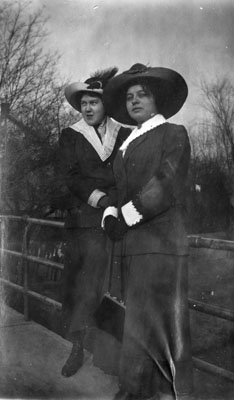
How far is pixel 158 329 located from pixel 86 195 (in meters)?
0.76

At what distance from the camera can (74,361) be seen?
7.98 ft

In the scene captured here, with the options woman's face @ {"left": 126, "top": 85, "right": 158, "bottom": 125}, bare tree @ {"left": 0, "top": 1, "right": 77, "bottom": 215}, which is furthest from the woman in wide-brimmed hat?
bare tree @ {"left": 0, "top": 1, "right": 77, "bottom": 215}

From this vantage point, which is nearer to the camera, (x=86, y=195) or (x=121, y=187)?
(x=121, y=187)

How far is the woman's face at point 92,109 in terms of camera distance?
231cm

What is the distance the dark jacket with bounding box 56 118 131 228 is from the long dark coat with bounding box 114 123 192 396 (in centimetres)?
11

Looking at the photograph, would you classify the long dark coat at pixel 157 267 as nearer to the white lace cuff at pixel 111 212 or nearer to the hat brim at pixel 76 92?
the white lace cuff at pixel 111 212

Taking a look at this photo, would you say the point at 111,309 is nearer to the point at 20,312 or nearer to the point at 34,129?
the point at 20,312

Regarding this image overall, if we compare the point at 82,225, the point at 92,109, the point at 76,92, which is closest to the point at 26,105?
the point at 76,92

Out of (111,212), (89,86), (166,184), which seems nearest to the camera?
(166,184)

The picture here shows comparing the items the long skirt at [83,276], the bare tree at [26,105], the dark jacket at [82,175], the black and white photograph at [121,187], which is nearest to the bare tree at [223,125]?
the black and white photograph at [121,187]

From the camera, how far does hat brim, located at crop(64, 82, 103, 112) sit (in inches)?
92.5

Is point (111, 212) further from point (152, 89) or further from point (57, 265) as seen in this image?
point (152, 89)

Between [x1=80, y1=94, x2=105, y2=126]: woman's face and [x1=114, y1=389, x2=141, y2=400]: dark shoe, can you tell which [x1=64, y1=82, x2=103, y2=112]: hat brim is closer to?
[x1=80, y1=94, x2=105, y2=126]: woman's face

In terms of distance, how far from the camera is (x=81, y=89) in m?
2.36
